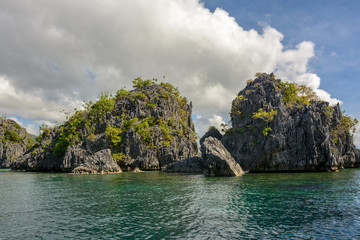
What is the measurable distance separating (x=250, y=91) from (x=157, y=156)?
137 ft

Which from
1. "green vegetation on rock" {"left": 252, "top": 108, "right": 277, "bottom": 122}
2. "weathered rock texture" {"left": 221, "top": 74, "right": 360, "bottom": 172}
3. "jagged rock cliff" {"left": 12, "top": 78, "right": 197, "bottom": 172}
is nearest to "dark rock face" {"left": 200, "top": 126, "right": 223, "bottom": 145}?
"jagged rock cliff" {"left": 12, "top": 78, "right": 197, "bottom": 172}

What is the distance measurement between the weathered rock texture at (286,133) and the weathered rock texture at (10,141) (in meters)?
123

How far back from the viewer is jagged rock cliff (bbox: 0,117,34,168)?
412 ft

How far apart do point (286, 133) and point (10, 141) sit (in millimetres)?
147973

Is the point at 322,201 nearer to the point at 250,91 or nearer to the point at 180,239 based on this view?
the point at 180,239

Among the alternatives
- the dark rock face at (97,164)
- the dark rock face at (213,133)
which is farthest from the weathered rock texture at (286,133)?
the dark rock face at (97,164)

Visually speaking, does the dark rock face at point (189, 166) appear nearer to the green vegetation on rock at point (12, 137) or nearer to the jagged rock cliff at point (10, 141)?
the jagged rock cliff at point (10, 141)

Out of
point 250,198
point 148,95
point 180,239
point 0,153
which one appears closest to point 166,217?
point 180,239

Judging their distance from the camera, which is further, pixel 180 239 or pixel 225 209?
pixel 225 209

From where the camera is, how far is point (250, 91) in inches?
3017

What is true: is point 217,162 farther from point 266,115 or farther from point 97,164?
point 97,164

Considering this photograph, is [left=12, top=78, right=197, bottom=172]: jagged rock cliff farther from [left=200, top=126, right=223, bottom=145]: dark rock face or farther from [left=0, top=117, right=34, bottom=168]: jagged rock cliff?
[left=0, top=117, right=34, bottom=168]: jagged rock cliff

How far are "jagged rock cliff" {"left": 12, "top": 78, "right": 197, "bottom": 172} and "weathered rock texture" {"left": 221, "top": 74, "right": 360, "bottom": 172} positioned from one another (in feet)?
83.5

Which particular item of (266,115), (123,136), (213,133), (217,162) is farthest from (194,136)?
(217,162)
